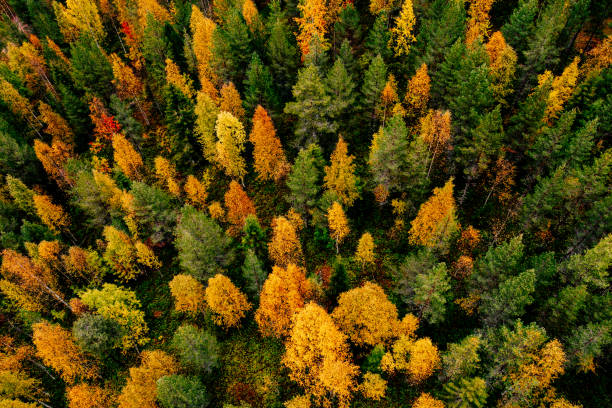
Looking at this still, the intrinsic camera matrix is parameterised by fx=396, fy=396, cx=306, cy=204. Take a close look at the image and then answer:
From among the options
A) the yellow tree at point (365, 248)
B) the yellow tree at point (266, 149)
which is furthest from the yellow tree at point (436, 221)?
the yellow tree at point (266, 149)

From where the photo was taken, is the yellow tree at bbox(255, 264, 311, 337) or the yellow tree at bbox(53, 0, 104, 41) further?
the yellow tree at bbox(53, 0, 104, 41)

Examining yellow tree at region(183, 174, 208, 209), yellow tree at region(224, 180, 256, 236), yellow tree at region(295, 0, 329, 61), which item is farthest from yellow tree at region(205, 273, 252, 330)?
yellow tree at region(295, 0, 329, 61)

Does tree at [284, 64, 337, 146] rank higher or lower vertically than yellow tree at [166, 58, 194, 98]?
higher

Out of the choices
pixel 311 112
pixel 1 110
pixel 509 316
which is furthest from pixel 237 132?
pixel 1 110

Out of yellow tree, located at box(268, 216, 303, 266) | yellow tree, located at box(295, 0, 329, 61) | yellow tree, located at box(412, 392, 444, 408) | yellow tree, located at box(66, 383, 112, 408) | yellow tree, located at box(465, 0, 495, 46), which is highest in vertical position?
yellow tree, located at box(465, 0, 495, 46)

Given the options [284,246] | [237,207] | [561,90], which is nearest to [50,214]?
[237,207]

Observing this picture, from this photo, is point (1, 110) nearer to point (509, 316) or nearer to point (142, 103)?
point (142, 103)

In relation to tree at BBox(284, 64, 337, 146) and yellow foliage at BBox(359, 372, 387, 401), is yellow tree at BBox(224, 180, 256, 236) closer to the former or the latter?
tree at BBox(284, 64, 337, 146)

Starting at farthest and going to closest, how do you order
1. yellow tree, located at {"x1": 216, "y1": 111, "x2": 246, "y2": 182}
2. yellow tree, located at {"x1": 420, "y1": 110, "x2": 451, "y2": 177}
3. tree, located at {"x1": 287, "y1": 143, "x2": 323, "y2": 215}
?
yellow tree, located at {"x1": 216, "y1": 111, "x2": 246, "y2": 182}, tree, located at {"x1": 287, "y1": 143, "x2": 323, "y2": 215}, yellow tree, located at {"x1": 420, "y1": 110, "x2": 451, "y2": 177}

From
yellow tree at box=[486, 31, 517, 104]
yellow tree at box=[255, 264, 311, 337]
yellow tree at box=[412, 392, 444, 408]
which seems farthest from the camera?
yellow tree at box=[486, 31, 517, 104]
